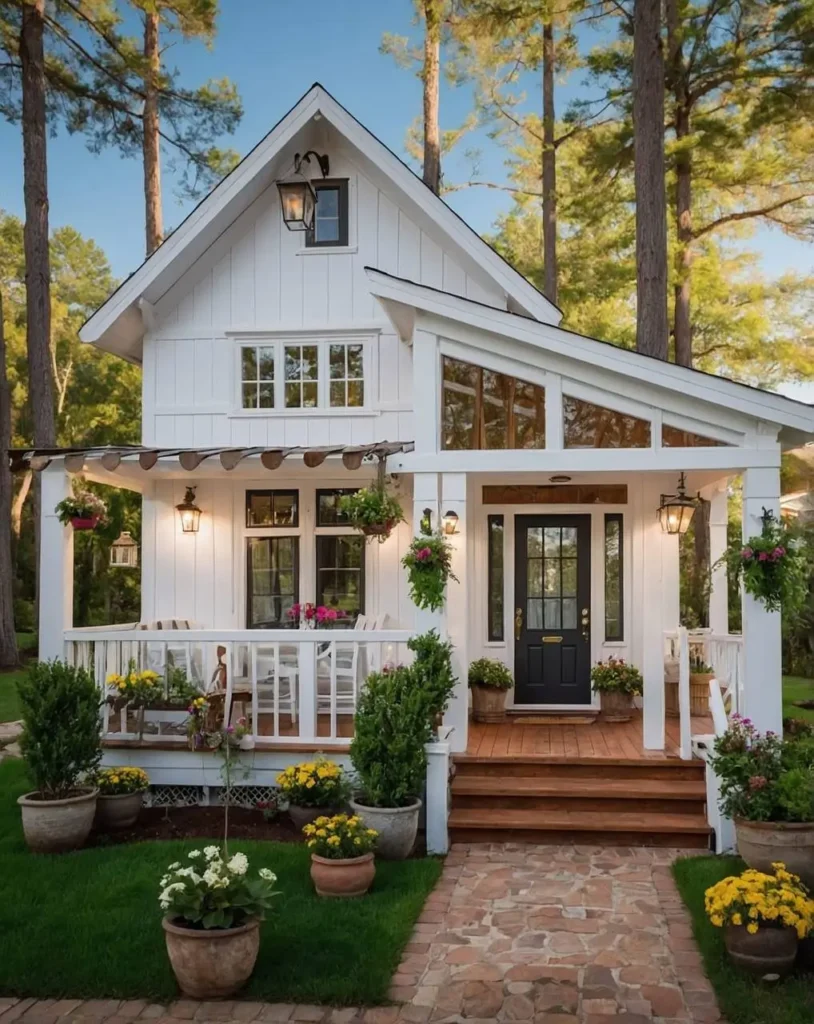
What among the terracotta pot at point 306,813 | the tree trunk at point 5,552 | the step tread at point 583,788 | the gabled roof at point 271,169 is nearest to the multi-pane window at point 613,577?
the gabled roof at point 271,169

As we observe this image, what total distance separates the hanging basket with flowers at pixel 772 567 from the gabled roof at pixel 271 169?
391 centimetres

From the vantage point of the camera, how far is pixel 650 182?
13.3m

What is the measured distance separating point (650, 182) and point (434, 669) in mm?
8279

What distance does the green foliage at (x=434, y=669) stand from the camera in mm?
8172

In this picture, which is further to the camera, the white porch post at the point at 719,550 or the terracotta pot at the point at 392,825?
the white porch post at the point at 719,550

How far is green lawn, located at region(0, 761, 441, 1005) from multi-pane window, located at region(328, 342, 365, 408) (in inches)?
211

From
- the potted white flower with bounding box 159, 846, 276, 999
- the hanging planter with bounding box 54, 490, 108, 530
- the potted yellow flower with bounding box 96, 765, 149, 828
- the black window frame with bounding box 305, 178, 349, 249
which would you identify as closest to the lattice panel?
the potted yellow flower with bounding box 96, 765, 149, 828

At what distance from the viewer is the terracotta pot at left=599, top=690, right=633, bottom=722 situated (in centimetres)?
1088

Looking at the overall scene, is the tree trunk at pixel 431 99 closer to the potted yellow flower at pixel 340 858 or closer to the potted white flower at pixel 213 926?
the potted yellow flower at pixel 340 858

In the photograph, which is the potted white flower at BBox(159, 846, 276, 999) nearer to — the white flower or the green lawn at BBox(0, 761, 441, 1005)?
the white flower

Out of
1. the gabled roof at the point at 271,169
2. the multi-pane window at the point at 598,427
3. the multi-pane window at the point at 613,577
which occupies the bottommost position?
the multi-pane window at the point at 613,577

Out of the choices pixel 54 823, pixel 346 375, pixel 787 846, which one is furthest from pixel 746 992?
pixel 346 375

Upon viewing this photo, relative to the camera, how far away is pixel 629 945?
6043mm

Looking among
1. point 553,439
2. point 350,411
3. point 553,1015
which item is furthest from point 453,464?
point 553,1015
